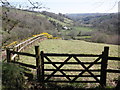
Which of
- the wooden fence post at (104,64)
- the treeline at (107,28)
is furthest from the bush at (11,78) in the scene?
the treeline at (107,28)

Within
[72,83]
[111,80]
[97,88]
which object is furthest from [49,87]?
[111,80]

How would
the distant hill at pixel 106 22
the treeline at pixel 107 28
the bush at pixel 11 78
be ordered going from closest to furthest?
the bush at pixel 11 78 < the distant hill at pixel 106 22 < the treeline at pixel 107 28

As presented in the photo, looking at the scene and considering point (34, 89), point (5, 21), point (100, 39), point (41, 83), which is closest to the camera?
point (34, 89)

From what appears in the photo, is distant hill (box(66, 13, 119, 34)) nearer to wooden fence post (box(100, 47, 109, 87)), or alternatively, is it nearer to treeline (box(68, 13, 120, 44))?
treeline (box(68, 13, 120, 44))

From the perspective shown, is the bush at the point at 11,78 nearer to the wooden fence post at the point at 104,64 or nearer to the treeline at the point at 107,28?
the wooden fence post at the point at 104,64

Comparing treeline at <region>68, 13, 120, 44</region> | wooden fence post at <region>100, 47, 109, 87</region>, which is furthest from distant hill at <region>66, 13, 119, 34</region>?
wooden fence post at <region>100, 47, 109, 87</region>

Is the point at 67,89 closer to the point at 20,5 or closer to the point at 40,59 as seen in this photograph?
the point at 40,59

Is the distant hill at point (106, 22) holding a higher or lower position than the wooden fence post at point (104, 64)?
higher

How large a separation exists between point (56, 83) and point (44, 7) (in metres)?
3.77

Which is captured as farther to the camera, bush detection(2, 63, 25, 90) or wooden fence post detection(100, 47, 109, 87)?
wooden fence post detection(100, 47, 109, 87)

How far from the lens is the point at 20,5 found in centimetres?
661

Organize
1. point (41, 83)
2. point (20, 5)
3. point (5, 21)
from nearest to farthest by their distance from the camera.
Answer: point (41, 83)
point (20, 5)
point (5, 21)

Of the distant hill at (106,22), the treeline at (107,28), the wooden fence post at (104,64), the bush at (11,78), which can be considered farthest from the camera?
the treeline at (107,28)

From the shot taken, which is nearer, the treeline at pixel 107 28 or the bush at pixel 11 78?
the bush at pixel 11 78
